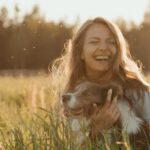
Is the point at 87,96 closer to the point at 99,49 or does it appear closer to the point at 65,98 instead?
the point at 65,98

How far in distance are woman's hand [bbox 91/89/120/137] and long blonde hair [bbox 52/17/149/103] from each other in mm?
357

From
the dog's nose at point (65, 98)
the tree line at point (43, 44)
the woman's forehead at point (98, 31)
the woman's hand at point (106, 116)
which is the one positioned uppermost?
the woman's forehead at point (98, 31)

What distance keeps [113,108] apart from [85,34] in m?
0.99

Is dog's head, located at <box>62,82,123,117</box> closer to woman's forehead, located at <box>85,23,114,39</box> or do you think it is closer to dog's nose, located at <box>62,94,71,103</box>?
dog's nose, located at <box>62,94,71,103</box>

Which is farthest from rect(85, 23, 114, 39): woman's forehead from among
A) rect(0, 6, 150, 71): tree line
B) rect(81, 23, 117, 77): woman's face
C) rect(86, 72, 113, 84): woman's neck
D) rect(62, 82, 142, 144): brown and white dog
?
rect(0, 6, 150, 71): tree line

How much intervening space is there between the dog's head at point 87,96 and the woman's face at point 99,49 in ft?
0.66

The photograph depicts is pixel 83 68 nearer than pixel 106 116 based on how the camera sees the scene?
No

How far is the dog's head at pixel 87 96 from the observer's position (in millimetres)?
4859

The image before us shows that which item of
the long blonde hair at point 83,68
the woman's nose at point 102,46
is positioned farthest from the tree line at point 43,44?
the woman's nose at point 102,46

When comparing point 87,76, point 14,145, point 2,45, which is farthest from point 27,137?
point 2,45

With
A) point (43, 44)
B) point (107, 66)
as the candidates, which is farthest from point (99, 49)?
point (43, 44)

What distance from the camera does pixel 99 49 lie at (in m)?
5.14

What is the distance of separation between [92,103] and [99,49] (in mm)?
525

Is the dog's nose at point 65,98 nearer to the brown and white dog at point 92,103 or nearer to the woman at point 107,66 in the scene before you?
the brown and white dog at point 92,103
